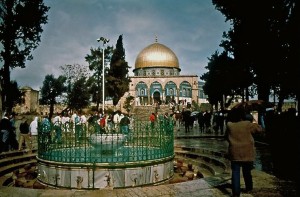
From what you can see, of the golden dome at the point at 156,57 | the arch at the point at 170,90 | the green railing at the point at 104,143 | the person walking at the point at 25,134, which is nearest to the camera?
the green railing at the point at 104,143

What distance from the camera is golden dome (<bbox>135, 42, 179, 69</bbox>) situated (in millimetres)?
70625

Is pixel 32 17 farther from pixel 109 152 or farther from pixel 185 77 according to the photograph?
pixel 185 77

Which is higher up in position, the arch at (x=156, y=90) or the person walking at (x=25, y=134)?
the arch at (x=156, y=90)

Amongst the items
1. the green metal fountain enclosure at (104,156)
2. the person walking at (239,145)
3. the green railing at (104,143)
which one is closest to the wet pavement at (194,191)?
the person walking at (239,145)

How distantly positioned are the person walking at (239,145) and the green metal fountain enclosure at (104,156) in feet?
12.0

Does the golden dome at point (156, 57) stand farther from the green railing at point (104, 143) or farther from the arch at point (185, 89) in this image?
the green railing at point (104, 143)

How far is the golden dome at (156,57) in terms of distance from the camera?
70625 millimetres

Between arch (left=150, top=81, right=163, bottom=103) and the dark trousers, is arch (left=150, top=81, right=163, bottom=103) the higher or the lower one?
the higher one

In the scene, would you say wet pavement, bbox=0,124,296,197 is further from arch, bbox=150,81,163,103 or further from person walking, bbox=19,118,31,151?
arch, bbox=150,81,163,103

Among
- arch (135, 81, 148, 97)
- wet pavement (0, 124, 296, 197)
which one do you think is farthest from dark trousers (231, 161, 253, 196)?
arch (135, 81, 148, 97)

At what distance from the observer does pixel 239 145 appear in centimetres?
573

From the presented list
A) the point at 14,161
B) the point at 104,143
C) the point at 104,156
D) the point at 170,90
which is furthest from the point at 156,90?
the point at 104,156

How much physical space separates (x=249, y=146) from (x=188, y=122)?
60.7 feet

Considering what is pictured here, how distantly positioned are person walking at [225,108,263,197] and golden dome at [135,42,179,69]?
64908 millimetres
